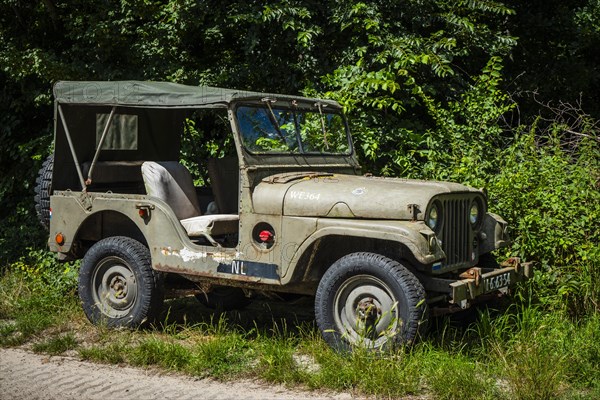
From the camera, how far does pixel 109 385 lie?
5.29 metres

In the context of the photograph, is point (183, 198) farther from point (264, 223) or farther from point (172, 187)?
point (264, 223)

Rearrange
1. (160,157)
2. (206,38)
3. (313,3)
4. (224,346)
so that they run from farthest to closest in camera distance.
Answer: (206,38) < (313,3) < (160,157) < (224,346)

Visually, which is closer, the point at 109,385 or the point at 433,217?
the point at 109,385

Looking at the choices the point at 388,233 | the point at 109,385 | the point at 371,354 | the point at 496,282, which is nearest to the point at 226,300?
the point at 109,385

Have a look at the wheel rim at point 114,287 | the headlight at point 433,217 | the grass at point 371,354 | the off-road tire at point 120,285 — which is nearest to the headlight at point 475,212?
the headlight at point 433,217

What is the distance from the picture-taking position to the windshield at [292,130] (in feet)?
20.6

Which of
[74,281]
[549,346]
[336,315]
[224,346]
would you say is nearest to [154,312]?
[224,346]

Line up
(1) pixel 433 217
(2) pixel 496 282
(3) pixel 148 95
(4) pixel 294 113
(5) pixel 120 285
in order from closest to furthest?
(1) pixel 433 217
(2) pixel 496 282
(3) pixel 148 95
(5) pixel 120 285
(4) pixel 294 113

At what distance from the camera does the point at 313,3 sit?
1011 cm

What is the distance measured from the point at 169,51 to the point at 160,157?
10.0ft

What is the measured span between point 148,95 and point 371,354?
286cm

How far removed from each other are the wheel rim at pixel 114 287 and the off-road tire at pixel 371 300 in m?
1.87

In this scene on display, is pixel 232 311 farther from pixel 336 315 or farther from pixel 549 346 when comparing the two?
pixel 549 346

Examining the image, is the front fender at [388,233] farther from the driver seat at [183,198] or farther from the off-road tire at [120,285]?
the off-road tire at [120,285]
